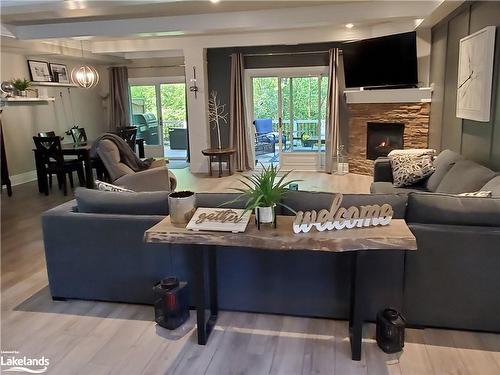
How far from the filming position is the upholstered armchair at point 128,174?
523 cm

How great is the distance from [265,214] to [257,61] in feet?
21.9

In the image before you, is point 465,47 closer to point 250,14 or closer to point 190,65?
point 250,14

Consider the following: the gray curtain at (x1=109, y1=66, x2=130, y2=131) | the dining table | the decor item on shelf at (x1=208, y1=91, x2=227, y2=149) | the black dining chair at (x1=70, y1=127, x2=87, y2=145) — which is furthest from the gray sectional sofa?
the gray curtain at (x1=109, y1=66, x2=130, y2=131)

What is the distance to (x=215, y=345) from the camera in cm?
248

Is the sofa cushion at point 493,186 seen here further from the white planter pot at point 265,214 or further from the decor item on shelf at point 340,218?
the white planter pot at point 265,214

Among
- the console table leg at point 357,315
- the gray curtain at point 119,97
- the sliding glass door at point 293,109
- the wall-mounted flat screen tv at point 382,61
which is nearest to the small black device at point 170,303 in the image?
the console table leg at point 357,315

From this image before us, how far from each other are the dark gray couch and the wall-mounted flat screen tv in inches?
81.3

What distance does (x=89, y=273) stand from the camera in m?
2.96

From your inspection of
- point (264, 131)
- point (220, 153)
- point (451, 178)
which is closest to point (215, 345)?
point (451, 178)

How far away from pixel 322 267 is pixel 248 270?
0.48 metres

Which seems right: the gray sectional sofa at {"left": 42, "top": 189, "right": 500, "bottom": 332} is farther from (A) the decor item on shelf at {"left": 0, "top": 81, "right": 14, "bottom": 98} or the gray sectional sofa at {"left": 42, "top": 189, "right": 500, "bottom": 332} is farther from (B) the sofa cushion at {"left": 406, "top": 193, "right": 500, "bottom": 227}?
Answer: (A) the decor item on shelf at {"left": 0, "top": 81, "right": 14, "bottom": 98}

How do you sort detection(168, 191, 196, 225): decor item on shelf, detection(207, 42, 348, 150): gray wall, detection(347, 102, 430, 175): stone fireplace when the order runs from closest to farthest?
detection(168, 191, 196, 225): decor item on shelf, detection(347, 102, 430, 175): stone fireplace, detection(207, 42, 348, 150): gray wall

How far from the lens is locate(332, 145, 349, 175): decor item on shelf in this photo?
8094mm

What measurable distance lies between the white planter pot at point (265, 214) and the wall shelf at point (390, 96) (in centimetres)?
507
